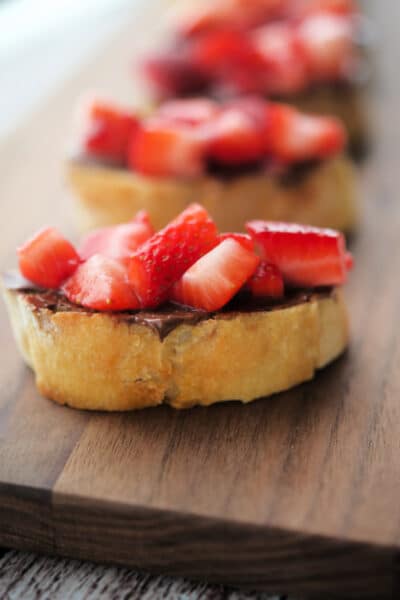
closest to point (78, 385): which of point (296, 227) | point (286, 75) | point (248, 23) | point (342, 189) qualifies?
point (296, 227)

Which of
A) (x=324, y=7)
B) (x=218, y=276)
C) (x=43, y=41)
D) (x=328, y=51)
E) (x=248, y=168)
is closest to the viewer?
(x=218, y=276)

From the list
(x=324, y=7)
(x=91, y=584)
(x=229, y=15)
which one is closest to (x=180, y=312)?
(x=91, y=584)

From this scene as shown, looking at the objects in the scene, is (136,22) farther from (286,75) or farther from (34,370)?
(34,370)

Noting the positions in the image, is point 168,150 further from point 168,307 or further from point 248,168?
point 168,307

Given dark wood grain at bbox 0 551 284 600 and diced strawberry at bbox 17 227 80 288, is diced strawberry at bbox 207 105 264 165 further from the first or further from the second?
dark wood grain at bbox 0 551 284 600

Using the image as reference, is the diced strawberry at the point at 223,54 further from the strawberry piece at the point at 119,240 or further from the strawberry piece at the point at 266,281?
the strawberry piece at the point at 266,281
